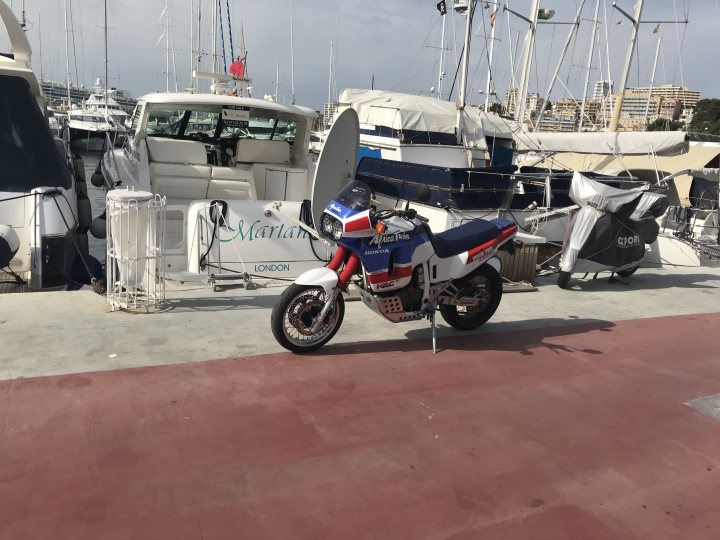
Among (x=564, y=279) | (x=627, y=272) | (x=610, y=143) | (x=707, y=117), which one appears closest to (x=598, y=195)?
(x=564, y=279)

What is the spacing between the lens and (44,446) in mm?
3260

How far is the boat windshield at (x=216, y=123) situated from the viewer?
8.73 metres

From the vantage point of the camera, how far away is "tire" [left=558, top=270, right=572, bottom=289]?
25.6ft

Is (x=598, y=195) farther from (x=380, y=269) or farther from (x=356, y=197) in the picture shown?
(x=356, y=197)

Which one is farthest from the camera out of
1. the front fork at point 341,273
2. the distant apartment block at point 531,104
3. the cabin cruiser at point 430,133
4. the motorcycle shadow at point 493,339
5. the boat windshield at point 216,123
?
the distant apartment block at point 531,104

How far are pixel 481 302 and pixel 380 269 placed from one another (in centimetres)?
144

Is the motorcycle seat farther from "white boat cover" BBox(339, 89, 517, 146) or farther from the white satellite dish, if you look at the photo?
"white boat cover" BBox(339, 89, 517, 146)

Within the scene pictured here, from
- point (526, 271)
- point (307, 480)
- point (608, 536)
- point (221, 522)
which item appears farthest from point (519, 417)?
point (526, 271)

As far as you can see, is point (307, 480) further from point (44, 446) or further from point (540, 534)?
point (44, 446)

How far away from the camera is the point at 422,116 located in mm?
14977

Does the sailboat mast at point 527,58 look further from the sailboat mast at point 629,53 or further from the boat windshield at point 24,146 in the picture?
the boat windshield at point 24,146

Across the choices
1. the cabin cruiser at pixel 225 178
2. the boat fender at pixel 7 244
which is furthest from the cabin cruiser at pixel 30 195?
the cabin cruiser at pixel 225 178

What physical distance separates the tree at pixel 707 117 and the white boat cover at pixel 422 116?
50.6m

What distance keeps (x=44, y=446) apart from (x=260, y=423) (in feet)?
3.99
